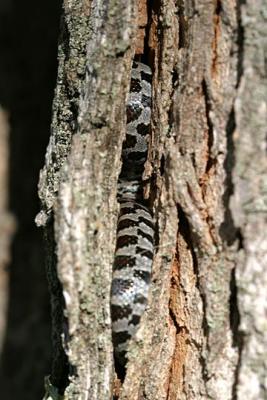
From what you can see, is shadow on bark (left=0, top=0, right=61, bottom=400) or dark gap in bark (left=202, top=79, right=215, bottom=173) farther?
shadow on bark (left=0, top=0, right=61, bottom=400)

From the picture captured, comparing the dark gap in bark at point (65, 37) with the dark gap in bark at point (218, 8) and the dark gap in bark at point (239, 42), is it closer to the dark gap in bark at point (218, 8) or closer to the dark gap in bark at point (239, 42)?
the dark gap in bark at point (218, 8)

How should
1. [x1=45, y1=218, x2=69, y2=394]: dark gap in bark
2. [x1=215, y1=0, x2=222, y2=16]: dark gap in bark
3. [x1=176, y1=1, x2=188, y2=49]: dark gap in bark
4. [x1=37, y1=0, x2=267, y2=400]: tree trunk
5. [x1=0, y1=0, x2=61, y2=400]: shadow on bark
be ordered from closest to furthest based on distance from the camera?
[x1=37, y1=0, x2=267, y2=400]: tree trunk
[x1=215, y1=0, x2=222, y2=16]: dark gap in bark
[x1=176, y1=1, x2=188, y2=49]: dark gap in bark
[x1=45, y1=218, x2=69, y2=394]: dark gap in bark
[x1=0, y1=0, x2=61, y2=400]: shadow on bark

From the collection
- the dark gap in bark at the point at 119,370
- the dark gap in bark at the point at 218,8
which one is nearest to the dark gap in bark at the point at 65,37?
the dark gap in bark at the point at 218,8

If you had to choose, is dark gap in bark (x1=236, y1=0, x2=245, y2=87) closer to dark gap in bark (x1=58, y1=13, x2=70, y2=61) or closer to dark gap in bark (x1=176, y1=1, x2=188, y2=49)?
dark gap in bark (x1=176, y1=1, x2=188, y2=49)

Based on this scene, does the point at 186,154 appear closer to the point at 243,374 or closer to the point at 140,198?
the point at 140,198

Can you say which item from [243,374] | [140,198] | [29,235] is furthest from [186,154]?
[29,235]

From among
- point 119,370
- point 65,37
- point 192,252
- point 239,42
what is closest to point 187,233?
point 192,252

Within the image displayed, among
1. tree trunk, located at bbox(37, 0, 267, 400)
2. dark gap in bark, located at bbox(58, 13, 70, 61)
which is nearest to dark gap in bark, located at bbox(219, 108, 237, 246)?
tree trunk, located at bbox(37, 0, 267, 400)
